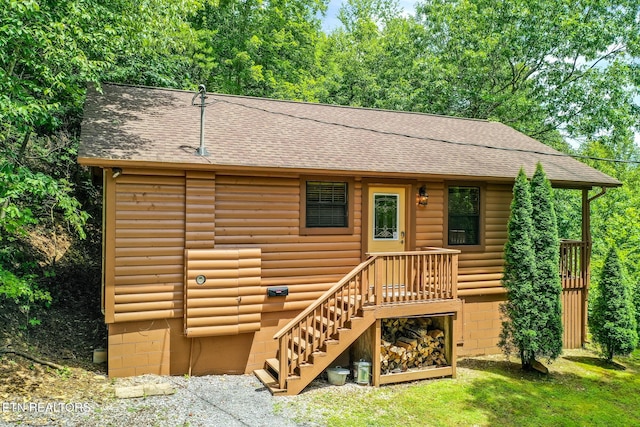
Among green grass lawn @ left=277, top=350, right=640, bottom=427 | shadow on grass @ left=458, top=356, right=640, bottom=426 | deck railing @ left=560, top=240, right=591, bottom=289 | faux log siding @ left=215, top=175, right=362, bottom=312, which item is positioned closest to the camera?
green grass lawn @ left=277, top=350, right=640, bottom=427

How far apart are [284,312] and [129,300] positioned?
2.50 m

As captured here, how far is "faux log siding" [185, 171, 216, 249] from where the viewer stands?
6.76 m

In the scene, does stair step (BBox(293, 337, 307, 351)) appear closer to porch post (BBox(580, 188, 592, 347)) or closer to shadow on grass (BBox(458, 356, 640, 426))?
shadow on grass (BBox(458, 356, 640, 426))

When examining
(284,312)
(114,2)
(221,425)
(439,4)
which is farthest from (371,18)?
(221,425)

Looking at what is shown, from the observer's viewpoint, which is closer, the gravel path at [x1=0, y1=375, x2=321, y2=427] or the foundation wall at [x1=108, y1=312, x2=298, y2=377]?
the gravel path at [x1=0, y1=375, x2=321, y2=427]

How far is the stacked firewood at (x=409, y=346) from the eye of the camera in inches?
288

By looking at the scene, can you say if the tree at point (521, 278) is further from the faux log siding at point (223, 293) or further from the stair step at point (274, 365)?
the faux log siding at point (223, 293)

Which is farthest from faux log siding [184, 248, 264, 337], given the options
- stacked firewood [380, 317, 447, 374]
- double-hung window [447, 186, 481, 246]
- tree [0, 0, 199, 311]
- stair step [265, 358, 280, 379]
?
double-hung window [447, 186, 481, 246]

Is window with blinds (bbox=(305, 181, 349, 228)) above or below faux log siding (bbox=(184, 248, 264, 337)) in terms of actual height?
above

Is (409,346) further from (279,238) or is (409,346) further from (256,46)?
(256,46)

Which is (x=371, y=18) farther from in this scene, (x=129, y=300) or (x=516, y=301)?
(x=129, y=300)

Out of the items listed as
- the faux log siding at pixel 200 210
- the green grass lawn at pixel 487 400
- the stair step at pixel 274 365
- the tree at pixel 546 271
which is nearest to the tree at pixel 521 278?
the tree at pixel 546 271

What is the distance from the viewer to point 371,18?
2888 centimetres

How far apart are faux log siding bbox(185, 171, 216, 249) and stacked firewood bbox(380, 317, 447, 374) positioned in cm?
342
